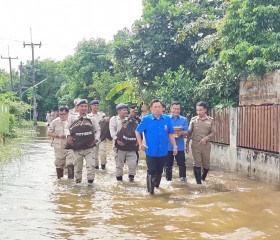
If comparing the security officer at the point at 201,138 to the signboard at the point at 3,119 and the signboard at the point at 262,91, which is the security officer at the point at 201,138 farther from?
the signboard at the point at 3,119

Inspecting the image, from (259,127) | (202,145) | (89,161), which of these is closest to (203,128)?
(202,145)

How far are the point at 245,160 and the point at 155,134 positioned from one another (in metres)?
3.18

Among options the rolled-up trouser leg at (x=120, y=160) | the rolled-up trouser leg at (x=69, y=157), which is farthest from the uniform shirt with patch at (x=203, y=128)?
the rolled-up trouser leg at (x=69, y=157)

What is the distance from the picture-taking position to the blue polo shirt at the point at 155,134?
7617 millimetres

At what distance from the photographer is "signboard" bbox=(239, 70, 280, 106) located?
30.6 feet

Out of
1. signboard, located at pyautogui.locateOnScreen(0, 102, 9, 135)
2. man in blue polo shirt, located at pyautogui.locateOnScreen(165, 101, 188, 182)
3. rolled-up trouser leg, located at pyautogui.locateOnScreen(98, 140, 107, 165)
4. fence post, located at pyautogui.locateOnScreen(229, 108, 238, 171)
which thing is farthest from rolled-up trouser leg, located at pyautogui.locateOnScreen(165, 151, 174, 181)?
signboard, located at pyautogui.locateOnScreen(0, 102, 9, 135)

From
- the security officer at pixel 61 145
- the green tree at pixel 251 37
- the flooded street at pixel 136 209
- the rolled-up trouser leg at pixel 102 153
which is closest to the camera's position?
the flooded street at pixel 136 209

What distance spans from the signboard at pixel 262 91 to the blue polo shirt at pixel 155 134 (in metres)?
3.03

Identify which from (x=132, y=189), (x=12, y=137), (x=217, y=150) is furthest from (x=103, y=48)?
(x=132, y=189)

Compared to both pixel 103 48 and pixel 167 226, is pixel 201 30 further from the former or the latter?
pixel 103 48

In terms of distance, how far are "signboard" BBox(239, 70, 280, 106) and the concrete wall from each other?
0.47 m

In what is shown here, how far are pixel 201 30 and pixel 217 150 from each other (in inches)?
202

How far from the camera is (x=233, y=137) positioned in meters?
10.6

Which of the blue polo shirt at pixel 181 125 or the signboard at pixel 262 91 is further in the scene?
the signboard at pixel 262 91
